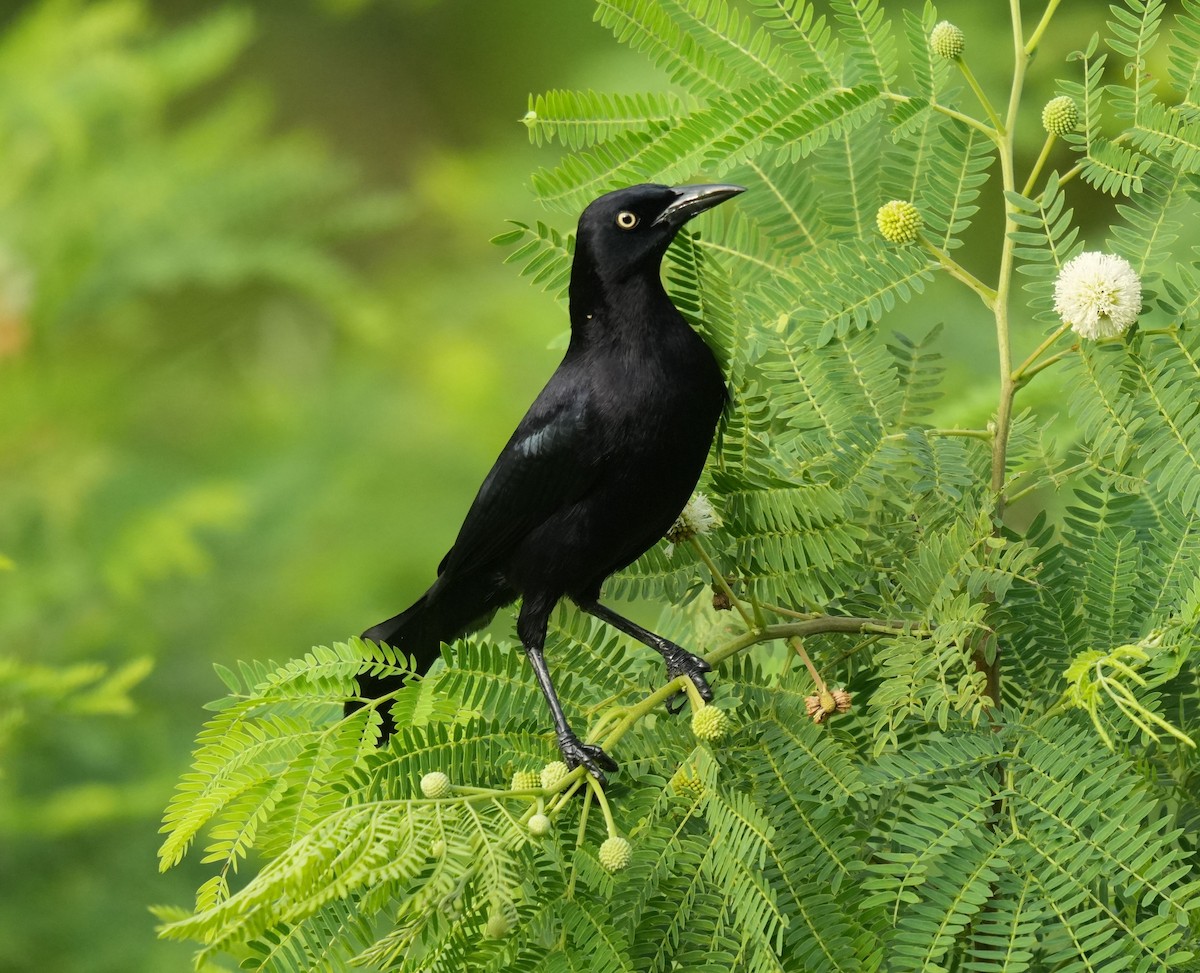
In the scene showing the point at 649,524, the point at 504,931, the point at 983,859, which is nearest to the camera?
the point at 504,931

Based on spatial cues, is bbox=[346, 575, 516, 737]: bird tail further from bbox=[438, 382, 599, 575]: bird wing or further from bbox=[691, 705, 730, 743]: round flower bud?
bbox=[691, 705, 730, 743]: round flower bud

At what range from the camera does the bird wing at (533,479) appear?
1692mm

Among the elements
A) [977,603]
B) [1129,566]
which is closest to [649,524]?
[977,603]

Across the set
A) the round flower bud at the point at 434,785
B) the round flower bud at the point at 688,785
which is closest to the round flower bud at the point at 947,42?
the round flower bud at the point at 688,785

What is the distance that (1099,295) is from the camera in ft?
4.41

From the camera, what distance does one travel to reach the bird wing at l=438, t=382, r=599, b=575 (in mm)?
1692

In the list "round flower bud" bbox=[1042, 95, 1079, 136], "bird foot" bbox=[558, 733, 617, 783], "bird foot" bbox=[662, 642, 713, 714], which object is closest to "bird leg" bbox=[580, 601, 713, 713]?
"bird foot" bbox=[662, 642, 713, 714]

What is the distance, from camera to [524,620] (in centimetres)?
163

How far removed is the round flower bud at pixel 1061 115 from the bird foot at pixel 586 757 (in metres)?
0.78

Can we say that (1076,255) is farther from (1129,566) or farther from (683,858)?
(683,858)

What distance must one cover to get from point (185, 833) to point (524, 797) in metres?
0.30

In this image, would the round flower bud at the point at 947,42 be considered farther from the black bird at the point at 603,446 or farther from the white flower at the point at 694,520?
the white flower at the point at 694,520

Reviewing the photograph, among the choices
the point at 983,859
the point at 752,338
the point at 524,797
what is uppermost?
the point at 752,338

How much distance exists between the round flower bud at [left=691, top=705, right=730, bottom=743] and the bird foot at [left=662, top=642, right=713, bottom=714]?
0.09 feet
